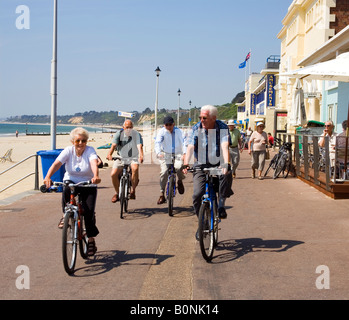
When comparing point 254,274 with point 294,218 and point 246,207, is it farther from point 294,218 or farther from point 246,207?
point 246,207

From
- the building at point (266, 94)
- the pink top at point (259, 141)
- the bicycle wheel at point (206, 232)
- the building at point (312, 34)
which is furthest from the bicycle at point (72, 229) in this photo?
the building at point (266, 94)

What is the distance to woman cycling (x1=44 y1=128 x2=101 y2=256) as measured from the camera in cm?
596

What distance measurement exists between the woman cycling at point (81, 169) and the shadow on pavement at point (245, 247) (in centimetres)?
154

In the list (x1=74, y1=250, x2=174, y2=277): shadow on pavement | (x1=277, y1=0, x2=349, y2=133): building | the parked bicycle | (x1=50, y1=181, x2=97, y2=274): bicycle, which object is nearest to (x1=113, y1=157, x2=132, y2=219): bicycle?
(x1=74, y1=250, x2=174, y2=277): shadow on pavement

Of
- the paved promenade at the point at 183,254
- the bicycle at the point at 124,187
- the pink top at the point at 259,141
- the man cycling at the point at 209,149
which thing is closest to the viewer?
the paved promenade at the point at 183,254

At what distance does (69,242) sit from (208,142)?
2186mm

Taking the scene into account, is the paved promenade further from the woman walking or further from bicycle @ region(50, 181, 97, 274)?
the woman walking

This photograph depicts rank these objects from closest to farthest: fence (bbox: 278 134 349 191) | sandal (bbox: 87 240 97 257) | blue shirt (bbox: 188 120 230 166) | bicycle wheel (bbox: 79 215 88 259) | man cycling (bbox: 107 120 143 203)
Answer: bicycle wheel (bbox: 79 215 88 259) → sandal (bbox: 87 240 97 257) → blue shirt (bbox: 188 120 230 166) → man cycling (bbox: 107 120 143 203) → fence (bbox: 278 134 349 191)

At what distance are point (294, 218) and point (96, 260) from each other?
392 centimetres

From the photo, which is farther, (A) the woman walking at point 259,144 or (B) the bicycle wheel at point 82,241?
(A) the woman walking at point 259,144

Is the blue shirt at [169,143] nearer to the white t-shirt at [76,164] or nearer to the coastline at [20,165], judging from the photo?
the coastline at [20,165]

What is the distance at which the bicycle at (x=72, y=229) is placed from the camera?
5.39m

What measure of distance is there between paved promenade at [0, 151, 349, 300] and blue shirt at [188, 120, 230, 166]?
3.83ft
